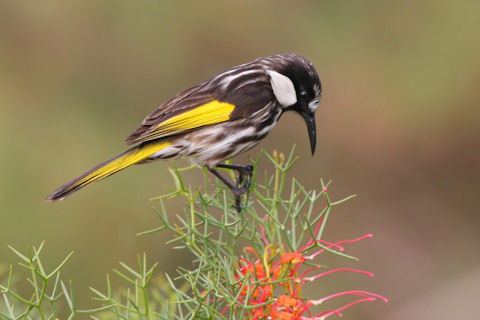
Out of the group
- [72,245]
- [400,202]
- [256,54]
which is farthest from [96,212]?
[400,202]

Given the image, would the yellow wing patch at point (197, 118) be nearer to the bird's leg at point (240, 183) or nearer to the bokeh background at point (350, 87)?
the bird's leg at point (240, 183)

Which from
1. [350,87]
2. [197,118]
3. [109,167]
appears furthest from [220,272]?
[350,87]

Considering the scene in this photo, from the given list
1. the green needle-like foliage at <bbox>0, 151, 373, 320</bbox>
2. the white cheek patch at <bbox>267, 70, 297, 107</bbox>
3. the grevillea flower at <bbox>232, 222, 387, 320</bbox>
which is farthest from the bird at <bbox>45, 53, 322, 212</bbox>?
the grevillea flower at <bbox>232, 222, 387, 320</bbox>

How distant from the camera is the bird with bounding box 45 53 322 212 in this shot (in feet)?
10.7

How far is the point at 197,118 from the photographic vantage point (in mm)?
3359

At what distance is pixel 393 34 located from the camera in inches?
218

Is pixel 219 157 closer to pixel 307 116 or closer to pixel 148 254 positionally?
pixel 307 116

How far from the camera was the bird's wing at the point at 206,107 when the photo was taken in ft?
10.8

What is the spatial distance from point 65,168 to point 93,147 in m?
0.20

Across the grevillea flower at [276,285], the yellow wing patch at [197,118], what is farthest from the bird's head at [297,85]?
the grevillea flower at [276,285]

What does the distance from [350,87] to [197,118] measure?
227 centimetres

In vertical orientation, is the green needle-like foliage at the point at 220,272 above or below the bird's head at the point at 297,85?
below

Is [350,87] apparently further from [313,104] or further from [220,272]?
[220,272]

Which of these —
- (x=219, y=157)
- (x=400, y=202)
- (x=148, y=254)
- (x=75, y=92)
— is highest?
(x=75, y=92)
